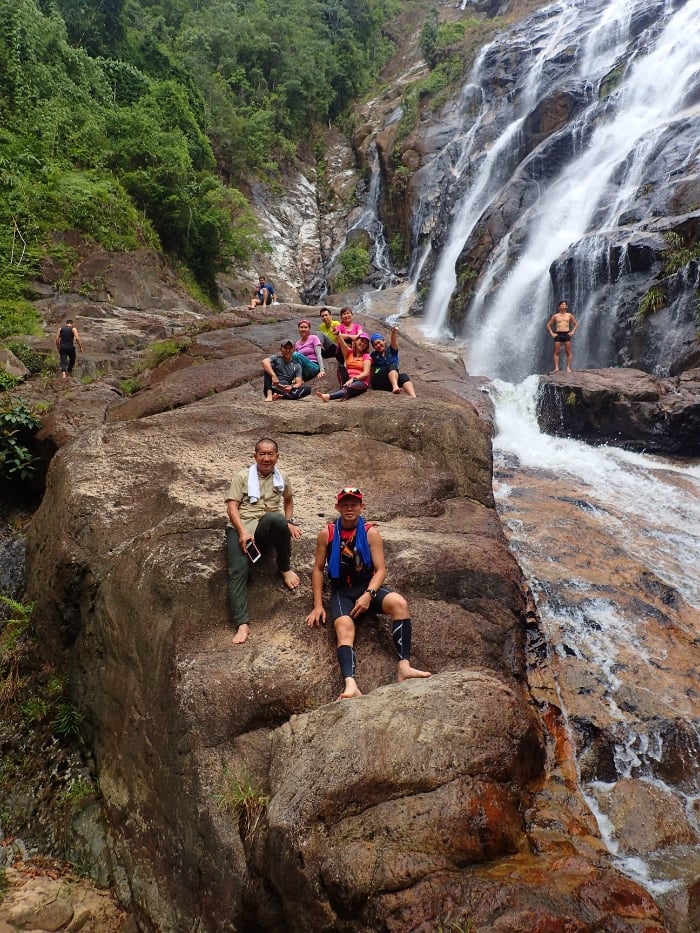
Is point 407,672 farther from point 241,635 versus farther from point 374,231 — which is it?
point 374,231

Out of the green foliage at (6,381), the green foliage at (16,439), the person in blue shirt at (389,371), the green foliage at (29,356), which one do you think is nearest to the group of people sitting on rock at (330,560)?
the person in blue shirt at (389,371)

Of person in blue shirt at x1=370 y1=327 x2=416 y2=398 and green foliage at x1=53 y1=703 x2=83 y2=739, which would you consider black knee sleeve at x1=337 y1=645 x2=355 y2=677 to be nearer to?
green foliage at x1=53 y1=703 x2=83 y2=739

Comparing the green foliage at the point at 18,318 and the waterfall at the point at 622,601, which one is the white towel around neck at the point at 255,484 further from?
the green foliage at the point at 18,318

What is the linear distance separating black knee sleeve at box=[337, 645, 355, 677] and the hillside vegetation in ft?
41.7

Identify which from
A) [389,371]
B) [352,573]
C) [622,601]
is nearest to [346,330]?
[389,371]

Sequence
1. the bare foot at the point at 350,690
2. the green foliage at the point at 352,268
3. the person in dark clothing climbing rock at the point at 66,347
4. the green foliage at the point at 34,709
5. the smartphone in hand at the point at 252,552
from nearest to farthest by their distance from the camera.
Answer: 1. the bare foot at the point at 350,690
2. the smartphone in hand at the point at 252,552
3. the green foliage at the point at 34,709
4. the person in dark clothing climbing rock at the point at 66,347
5. the green foliage at the point at 352,268

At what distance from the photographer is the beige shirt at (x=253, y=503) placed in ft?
15.8

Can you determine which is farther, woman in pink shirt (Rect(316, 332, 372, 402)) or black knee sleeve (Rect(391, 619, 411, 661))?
woman in pink shirt (Rect(316, 332, 372, 402))

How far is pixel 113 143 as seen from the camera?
18984mm

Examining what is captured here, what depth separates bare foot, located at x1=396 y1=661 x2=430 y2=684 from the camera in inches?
153

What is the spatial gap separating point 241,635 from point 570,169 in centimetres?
2417

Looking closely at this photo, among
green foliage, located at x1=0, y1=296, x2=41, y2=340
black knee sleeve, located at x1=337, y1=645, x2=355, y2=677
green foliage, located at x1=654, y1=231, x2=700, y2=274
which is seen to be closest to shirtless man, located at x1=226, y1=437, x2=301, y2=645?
black knee sleeve, located at x1=337, y1=645, x2=355, y2=677

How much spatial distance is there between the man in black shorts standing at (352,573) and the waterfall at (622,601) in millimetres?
2153

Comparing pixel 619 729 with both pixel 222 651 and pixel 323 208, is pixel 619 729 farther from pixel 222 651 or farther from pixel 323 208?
pixel 323 208
